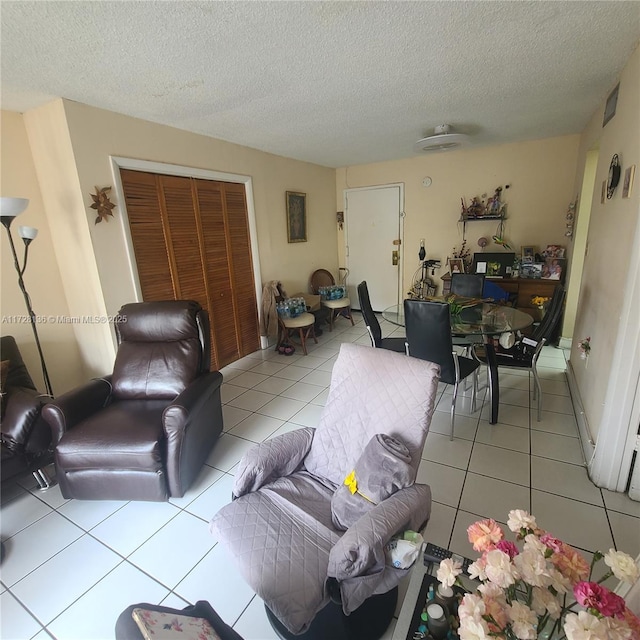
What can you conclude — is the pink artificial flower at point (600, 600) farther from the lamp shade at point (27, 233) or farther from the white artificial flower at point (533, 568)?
the lamp shade at point (27, 233)

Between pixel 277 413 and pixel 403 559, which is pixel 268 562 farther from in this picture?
pixel 277 413

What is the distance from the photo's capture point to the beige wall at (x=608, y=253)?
1.87m

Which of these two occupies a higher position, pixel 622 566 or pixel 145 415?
pixel 622 566

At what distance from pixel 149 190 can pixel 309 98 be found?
1.51 m

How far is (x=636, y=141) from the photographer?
1833 mm

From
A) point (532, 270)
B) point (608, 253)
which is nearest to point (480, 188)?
point (532, 270)

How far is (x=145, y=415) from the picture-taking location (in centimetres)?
198

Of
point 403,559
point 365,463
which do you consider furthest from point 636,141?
point 403,559

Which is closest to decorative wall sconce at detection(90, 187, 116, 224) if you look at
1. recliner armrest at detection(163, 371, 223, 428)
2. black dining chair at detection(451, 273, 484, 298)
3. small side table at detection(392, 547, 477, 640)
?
recliner armrest at detection(163, 371, 223, 428)

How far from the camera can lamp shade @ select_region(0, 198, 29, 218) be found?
1930 mm

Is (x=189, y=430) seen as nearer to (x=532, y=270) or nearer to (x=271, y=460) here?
(x=271, y=460)

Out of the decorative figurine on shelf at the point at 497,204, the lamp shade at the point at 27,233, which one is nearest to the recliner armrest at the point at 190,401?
the lamp shade at the point at 27,233

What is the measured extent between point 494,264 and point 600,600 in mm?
4095

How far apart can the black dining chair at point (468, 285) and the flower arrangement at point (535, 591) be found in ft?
9.98
